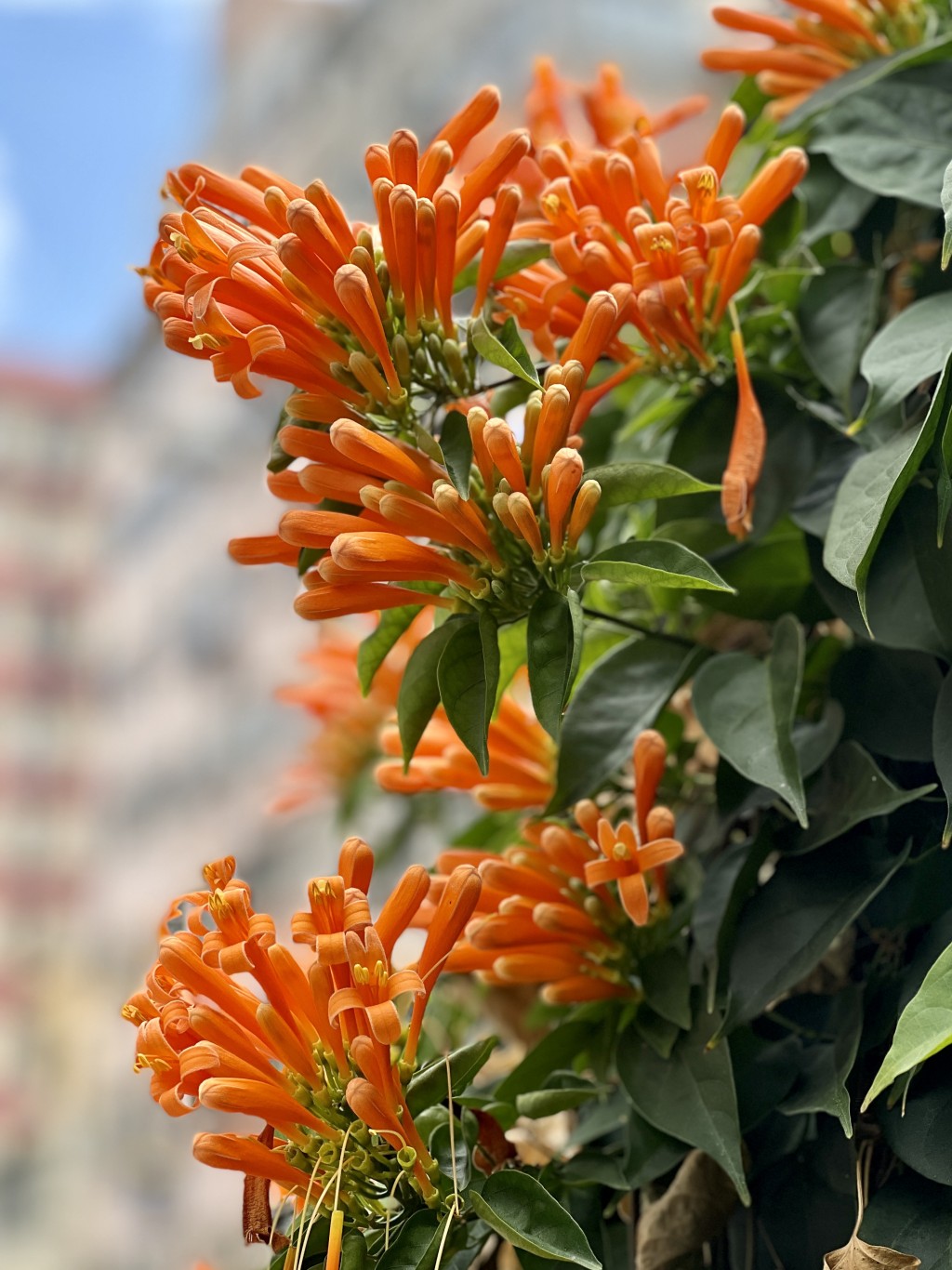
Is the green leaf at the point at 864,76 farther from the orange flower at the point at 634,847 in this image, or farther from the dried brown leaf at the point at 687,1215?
the dried brown leaf at the point at 687,1215

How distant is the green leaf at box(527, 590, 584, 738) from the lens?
0.37m

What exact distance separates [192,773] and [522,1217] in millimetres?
4182

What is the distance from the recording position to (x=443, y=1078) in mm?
392

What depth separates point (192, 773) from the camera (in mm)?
4426

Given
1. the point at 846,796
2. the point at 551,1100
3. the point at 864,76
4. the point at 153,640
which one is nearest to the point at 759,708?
the point at 846,796

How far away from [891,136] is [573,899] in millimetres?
289

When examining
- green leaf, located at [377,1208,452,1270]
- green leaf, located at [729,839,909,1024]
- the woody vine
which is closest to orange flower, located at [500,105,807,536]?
the woody vine

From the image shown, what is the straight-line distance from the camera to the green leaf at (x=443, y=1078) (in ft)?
1.28

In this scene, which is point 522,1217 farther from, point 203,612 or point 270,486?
point 203,612

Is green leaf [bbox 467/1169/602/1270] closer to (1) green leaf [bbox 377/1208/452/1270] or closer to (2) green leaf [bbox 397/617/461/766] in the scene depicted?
(1) green leaf [bbox 377/1208/452/1270]

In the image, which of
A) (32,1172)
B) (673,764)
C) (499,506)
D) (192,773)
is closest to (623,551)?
(499,506)

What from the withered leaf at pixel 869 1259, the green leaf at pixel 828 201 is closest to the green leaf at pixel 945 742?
the withered leaf at pixel 869 1259

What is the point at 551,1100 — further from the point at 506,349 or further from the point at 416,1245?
the point at 506,349

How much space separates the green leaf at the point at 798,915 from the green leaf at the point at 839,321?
0.15 meters
